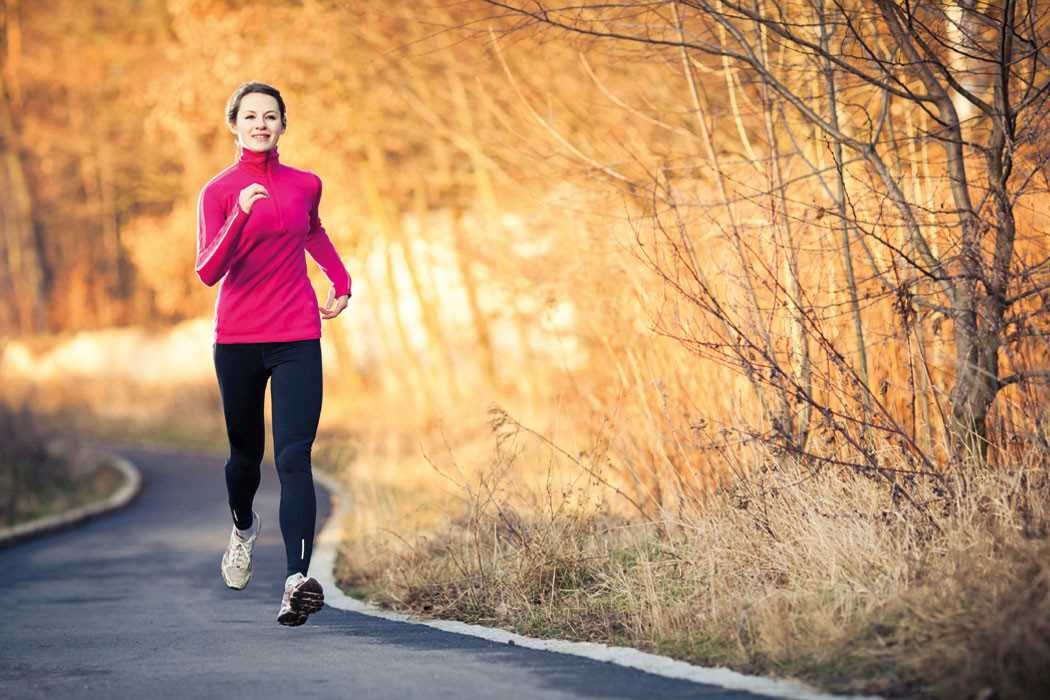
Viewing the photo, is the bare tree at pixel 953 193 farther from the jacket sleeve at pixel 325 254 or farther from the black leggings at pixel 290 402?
the black leggings at pixel 290 402

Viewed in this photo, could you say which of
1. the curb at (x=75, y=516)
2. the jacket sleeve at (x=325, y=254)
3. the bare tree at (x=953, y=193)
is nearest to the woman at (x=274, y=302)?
the jacket sleeve at (x=325, y=254)

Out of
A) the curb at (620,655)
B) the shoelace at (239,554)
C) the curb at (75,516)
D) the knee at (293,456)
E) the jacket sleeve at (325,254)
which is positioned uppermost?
the jacket sleeve at (325,254)

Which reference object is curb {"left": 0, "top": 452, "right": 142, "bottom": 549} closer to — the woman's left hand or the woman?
the woman's left hand

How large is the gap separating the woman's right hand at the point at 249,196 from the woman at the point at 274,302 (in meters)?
0.04

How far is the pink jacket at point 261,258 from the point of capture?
7215 millimetres

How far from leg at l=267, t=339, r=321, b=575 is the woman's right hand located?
64cm

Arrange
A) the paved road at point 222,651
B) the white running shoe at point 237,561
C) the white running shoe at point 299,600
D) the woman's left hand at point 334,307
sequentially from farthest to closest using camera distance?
the white running shoe at point 237,561 → the woman's left hand at point 334,307 → the white running shoe at point 299,600 → the paved road at point 222,651

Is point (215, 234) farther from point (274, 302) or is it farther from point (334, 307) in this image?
point (334, 307)

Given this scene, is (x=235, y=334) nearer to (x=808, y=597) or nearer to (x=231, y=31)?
(x=808, y=597)

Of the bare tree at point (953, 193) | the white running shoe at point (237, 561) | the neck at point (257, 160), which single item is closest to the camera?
the neck at point (257, 160)

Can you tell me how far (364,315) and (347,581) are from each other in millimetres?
23500

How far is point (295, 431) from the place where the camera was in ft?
23.9

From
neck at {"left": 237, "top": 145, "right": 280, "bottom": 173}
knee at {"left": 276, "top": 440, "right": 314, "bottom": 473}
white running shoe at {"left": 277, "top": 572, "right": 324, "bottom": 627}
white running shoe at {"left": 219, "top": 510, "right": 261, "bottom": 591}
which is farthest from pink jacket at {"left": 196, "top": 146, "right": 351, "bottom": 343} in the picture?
white running shoe at {"left": 219, "top": 510, "right": 261, "bottom": 591}

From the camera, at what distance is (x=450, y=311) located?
27.7 meters
